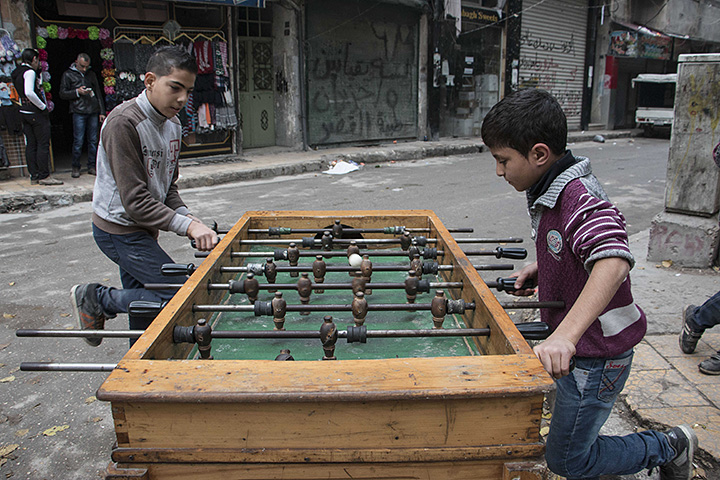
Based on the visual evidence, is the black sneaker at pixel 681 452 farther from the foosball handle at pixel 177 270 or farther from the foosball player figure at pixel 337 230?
the foosball handle at pixel 177 270

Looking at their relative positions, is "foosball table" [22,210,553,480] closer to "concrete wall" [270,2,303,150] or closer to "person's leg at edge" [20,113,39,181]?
"person's leg at edge" [20,113,39,181]

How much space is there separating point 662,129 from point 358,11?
12.1 meters

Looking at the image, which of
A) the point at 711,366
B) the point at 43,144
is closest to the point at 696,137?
the point at 711,366

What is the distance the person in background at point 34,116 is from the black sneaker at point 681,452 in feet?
30.4

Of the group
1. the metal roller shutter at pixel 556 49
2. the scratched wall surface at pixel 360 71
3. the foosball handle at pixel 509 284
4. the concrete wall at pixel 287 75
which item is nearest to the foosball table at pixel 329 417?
the foosball handle at pixel 509 284

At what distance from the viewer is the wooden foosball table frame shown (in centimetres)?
138

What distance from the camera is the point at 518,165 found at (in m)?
1.97

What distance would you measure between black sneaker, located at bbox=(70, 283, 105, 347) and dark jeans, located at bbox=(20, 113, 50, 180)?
6931 millimetres

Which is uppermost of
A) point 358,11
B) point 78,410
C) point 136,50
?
point 358,11

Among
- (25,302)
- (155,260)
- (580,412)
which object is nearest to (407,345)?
(580,412)

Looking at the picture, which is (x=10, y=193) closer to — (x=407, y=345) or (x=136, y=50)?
(x=136, y=50)

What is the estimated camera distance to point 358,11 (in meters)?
13.6

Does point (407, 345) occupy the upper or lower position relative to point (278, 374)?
lower

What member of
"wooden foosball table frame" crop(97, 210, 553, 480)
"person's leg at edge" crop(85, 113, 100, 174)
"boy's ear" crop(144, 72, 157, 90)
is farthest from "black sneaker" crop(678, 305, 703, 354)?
"person's leg at edge" crop(85, 113, 100, 174)
